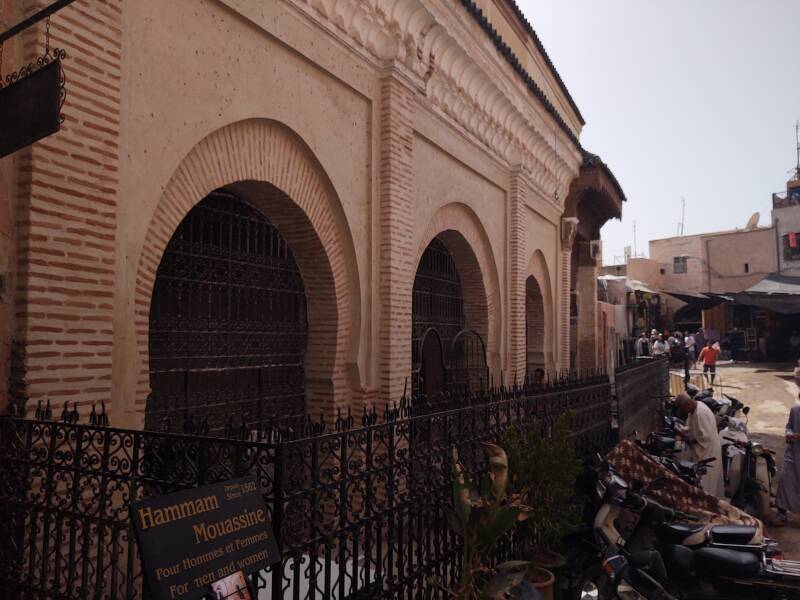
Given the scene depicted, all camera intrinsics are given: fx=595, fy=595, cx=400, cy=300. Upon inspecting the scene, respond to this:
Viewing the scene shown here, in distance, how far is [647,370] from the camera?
9.22 metres

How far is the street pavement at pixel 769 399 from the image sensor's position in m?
6.40

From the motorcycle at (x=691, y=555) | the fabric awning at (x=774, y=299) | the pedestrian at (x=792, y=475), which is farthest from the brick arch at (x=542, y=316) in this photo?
the fabric awning at (x=774, y=299)

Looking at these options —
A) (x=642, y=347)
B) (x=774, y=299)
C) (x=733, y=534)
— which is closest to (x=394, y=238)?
(x=733, y=534)

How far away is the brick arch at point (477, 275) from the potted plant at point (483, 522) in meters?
5.33

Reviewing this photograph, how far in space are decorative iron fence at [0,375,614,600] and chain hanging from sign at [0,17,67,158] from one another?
1.39 meters

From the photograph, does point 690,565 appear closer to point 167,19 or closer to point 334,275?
point 334,275

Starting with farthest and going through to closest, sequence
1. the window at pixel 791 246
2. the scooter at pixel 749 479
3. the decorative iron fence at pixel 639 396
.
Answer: the window at pixel 791 246 < the decorative iron fence at pixel 639 396 < the scooter at pixel 749 479

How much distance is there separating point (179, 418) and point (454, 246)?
500 cm

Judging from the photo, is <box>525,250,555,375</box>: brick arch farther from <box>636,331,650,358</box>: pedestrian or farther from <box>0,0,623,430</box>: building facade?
<box>636,331,650,358</box>: pedestrian

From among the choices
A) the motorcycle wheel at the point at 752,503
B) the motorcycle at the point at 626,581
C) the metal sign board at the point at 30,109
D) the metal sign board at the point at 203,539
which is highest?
the metal sign board at the point at 30,109

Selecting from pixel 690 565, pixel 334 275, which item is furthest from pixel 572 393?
pixel 334 275

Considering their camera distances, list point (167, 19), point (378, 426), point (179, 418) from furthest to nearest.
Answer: point (179, 418) < point (167, 19) < point (378, 426)

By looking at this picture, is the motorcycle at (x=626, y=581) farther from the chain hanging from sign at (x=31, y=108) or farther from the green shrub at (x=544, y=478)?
the chain hanging from sign at (x=31, y=108)

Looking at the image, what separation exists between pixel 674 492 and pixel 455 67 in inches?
223
